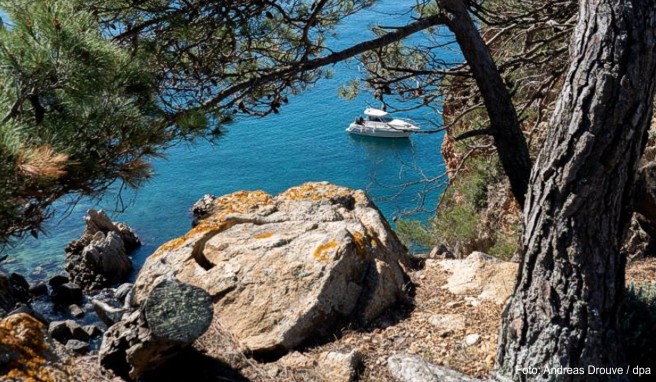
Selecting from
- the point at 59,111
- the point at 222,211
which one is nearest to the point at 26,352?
the point at 59,111

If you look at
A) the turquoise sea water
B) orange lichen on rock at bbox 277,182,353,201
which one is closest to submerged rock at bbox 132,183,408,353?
orange lichen on rock at bbox 277,182,353,201

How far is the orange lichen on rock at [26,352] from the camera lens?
377 centimetres

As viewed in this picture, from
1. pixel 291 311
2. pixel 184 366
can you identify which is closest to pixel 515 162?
pixel 291 311

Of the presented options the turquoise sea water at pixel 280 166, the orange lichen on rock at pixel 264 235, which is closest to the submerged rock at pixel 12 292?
the turquoise sea water at pixel 280 166

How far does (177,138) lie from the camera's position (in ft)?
14.8

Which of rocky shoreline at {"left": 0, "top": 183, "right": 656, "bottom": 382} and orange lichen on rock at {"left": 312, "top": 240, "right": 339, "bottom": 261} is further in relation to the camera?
orange lichen on rock at {"left": 312, "top": 240, "right": 339, "bottom": 261}

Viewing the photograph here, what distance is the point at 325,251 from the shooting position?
506 centimetres

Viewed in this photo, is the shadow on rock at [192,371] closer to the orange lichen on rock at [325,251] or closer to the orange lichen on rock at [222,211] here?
the orange lichen on rock at [325,251]

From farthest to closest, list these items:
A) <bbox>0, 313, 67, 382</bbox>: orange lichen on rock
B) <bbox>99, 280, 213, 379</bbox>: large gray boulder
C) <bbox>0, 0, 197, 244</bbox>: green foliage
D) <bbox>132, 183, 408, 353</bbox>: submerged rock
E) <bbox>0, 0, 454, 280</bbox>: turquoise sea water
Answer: <bbox>0, 0, 454, 280</bbox>: turquoise sea water < <bbox>132, 183, 408, 353</bbox>: submerged rock < <bbox>99, 280, 213, 379</bbox>: large gray boulder < <bbox>0, 313, 67, 382</bbox>: orange lichen on rock < <bbox>0, 0, 197, 244</bbox>: green foliage

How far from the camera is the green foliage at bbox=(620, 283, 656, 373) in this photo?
3965 mm

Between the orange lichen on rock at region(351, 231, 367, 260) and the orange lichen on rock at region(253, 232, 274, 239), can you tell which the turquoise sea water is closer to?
the orange lichen on rock at region(253, 232, 274, 239)

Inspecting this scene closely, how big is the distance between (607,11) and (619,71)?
32 cm

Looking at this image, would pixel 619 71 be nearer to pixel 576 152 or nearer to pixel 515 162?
pixel 576 152

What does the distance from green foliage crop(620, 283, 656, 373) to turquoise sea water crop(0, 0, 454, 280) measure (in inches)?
553
